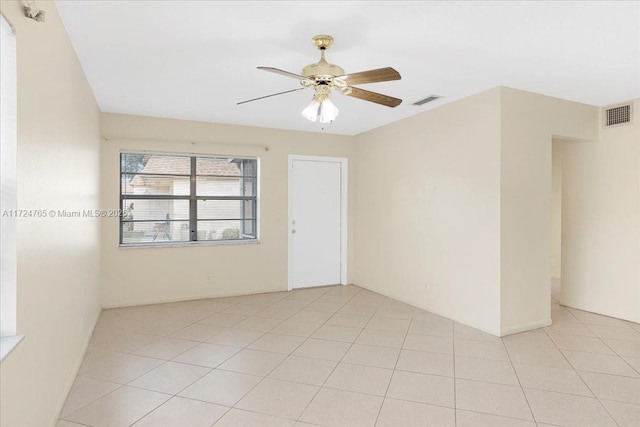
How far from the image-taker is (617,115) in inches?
158

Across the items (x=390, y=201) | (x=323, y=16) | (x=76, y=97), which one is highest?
(x=323, y=16)

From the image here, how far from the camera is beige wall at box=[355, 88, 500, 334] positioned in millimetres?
3615

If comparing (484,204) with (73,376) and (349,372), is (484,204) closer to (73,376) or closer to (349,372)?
(349,372)

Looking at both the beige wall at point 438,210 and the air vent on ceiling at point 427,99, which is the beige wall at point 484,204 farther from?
the air vent on ceiling at point 427,99

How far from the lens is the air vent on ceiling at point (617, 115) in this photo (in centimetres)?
391

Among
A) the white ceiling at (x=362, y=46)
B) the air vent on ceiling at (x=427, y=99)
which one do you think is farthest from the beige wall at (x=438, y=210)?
the white ceiling at (x=362, y=46)

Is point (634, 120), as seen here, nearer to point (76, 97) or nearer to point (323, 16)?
point (323, 16)

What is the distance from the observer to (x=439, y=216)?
421 centimetres

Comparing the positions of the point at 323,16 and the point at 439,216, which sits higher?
the point at 323,16

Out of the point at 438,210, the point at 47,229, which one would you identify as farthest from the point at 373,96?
the point at 47,229

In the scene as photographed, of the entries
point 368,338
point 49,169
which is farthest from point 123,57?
point 368,338

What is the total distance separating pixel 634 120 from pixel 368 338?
3.57m

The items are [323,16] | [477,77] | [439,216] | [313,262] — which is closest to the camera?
[323,16]

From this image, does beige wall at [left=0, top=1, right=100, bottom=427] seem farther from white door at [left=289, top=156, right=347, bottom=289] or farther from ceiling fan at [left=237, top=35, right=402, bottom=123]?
white door at [left=289, top=156, right=347, bottom=289]
